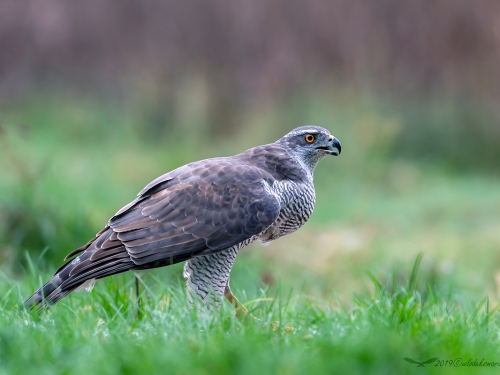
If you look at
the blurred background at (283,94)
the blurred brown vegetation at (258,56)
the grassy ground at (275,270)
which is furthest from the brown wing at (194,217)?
the blurred brown vegetation at (258,56)

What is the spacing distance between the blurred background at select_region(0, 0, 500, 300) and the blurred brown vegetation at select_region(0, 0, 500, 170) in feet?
0.08

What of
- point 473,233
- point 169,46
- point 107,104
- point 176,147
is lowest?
point 473,233

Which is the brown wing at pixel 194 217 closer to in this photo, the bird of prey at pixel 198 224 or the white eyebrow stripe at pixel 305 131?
the bird of prey at pixel 198 224

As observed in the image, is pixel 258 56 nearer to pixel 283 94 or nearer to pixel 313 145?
pixel 283 94

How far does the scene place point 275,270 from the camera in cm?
741

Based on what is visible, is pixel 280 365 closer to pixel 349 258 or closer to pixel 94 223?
pixel 94 223

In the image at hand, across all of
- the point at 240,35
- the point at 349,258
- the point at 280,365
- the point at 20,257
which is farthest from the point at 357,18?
the point at 280,365

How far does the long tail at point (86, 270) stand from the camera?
3680 millimetres

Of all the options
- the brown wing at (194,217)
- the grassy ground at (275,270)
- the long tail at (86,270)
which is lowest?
the grassy ground at (275,270)

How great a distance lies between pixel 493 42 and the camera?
11.7 meters

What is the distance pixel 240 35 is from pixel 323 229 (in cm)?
502

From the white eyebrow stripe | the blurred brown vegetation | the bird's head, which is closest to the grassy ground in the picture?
the blurred brown vegetation

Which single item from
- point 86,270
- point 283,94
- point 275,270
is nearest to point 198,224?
point 86,270

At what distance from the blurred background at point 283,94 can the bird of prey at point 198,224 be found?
4.96 m
